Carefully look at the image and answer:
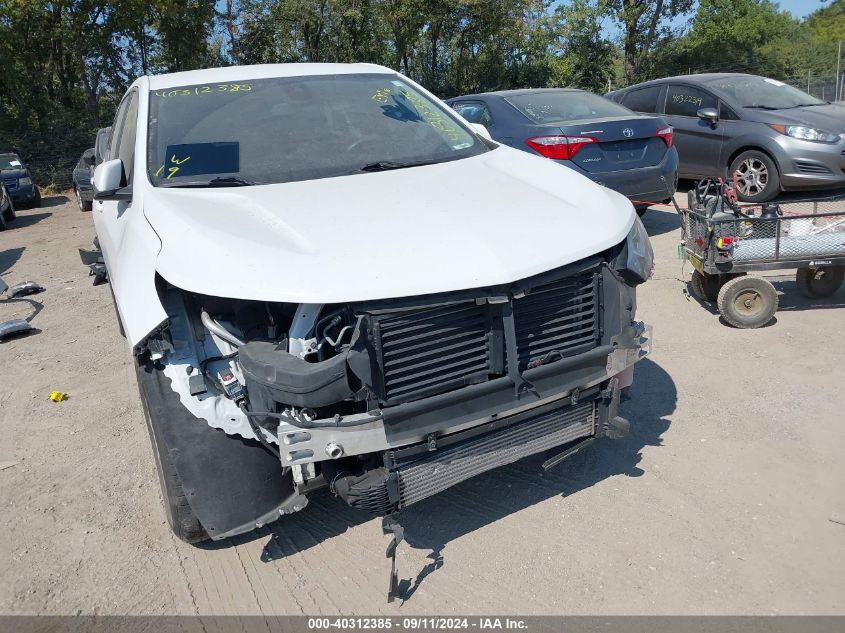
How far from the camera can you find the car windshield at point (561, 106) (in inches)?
305

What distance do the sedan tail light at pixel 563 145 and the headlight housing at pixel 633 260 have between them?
13.1 ft

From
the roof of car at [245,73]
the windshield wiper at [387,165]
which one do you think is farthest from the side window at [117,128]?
the windshield wiper at [387,165]

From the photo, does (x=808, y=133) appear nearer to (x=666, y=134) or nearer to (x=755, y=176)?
(x=755, y=176)

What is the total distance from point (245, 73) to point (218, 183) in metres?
1.35

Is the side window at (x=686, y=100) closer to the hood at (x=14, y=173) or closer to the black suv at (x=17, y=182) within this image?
the black suv at (x=17, y=182)

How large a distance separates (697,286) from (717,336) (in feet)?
2.32

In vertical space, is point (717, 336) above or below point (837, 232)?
below

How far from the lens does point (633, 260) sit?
122 inches

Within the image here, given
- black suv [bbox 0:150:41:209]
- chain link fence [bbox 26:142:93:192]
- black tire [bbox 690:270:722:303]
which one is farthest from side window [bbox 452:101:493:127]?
chain link fence [bbox 26:142:93:192]

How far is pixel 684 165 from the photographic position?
392 inches

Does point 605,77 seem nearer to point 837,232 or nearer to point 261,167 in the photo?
point 837,232

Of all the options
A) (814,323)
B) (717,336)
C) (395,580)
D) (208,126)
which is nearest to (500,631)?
(395,580)

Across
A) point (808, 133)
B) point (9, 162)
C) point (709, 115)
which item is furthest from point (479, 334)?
point (9, 162)

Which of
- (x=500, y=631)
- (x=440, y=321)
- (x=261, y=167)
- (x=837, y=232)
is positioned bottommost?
(x=500, y=631)
